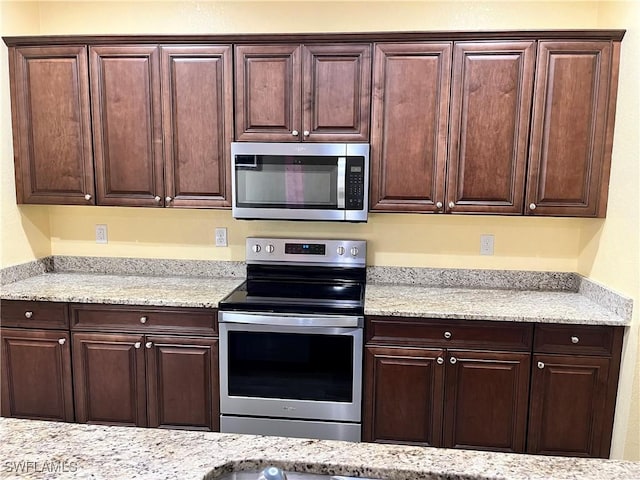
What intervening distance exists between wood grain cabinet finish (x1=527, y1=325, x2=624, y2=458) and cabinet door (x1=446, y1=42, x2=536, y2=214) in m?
0.69

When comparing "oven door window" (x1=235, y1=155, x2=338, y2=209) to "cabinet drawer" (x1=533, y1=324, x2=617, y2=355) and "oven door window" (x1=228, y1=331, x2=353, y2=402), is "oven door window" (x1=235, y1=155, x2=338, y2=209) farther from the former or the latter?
"cabinet drawer" (x1=533, y1=324, x2=617, y2=355)

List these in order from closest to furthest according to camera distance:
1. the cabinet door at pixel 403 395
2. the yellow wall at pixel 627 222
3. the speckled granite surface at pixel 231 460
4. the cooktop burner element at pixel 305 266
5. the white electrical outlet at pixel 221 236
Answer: the speckled granite surface at pixel 231 460
the yellow wall at pixel 627 222
the cabinet door at pixel 403 395
the cooktop burner element at pixel 305 266
the white electrical outlet at pixel 221 236

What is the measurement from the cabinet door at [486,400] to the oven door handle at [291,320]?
1.71 feet

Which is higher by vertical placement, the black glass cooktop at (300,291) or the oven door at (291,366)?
the black glass cooktop at (300,291)

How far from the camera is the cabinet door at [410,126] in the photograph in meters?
2.46

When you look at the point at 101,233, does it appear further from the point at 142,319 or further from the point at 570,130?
the point at 570,130

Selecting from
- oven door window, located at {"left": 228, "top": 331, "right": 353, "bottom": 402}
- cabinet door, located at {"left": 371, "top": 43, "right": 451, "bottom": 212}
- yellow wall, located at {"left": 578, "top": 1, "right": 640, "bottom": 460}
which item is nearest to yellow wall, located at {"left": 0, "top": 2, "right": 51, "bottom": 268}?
oven door window, located at {"left": 228, "top": 331, "right": 353, "bottom": 402}

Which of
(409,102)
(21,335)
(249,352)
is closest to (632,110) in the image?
(409,102)

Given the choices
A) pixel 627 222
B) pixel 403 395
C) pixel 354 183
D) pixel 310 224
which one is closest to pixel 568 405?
pixel 403 395

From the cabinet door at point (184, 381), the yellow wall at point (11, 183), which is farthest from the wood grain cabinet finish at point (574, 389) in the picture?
the yellow wall at point (11, 183)

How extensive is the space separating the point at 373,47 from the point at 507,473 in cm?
212

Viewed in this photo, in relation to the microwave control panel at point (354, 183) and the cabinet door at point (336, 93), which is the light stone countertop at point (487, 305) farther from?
the cabinet door at point (336, 93)

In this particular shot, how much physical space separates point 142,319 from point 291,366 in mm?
811

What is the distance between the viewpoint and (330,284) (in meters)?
2.81
